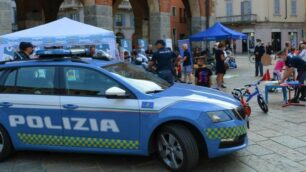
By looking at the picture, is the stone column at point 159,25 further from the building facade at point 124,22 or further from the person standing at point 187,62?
the building facade at point 124,22

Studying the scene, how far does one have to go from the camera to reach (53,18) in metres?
24.8

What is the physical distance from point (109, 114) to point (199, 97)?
1.22 metres

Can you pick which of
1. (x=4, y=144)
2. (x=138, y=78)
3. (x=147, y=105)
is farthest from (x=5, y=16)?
(x=147, y=105)

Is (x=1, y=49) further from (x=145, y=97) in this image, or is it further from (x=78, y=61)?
(x=145, y=97)

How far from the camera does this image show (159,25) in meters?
18.9

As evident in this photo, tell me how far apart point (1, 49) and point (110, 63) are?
6.91 m

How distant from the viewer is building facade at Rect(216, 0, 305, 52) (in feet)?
167

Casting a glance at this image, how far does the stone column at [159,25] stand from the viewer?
61.9ft

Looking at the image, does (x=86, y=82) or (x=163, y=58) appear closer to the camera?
(x=86, y=82)

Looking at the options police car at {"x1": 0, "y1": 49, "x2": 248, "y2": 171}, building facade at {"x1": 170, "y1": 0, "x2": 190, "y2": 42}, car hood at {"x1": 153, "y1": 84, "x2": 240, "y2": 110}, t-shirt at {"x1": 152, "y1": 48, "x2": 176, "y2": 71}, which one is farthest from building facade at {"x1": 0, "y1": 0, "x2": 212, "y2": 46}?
building facade at {"x1": 170, "y1": 0, "x2": 190, "y2": 42}

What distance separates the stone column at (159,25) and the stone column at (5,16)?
775cm

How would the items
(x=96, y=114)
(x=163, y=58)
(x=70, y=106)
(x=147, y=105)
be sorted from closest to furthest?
(x=147, y=105) → (x=96, y=114) → (x=70, y=106) → (x=163, y=58)

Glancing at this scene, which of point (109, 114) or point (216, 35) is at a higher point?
point (216, 35)

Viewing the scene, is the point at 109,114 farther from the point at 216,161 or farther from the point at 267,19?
the point at 267,19
